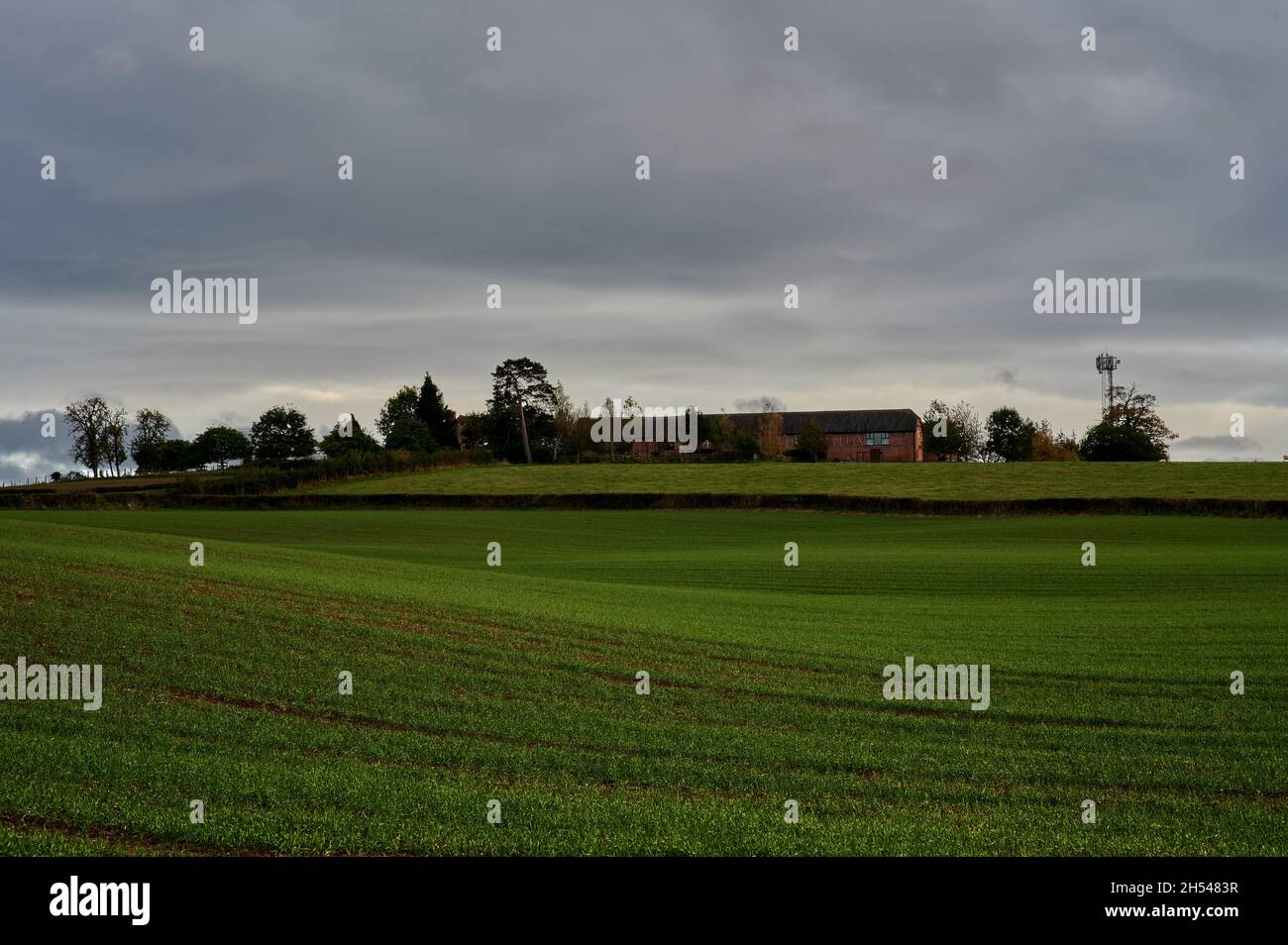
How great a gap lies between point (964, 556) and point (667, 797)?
3616cm

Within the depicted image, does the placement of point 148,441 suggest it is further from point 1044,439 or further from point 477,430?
point 1044,439

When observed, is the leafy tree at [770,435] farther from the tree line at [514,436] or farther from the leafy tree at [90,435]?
the leafy tree at [90,435]

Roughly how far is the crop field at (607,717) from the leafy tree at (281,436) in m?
138

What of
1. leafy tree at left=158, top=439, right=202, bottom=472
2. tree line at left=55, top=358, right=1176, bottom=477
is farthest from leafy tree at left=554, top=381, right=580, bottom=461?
leafy tree at left=158, top=439, right=202, bottom=472

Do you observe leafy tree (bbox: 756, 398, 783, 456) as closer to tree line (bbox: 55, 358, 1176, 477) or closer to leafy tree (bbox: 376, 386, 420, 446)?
tree line (bbox: 55, 358, 1176, 477)

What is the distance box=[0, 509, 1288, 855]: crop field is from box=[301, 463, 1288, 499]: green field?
4237 centimetres

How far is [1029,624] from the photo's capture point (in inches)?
1008

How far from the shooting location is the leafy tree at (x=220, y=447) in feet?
516

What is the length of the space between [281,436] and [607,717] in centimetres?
16495

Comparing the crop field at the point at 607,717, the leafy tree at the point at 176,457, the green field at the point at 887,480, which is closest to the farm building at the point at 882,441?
the leafy tree at the point at 176,457

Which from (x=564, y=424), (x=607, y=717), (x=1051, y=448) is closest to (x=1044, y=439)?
(x=1051, y=448)

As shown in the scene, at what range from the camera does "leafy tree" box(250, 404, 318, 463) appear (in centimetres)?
16538

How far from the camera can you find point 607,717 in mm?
14992

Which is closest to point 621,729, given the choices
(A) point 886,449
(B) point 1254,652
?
(B) point 1254,652
